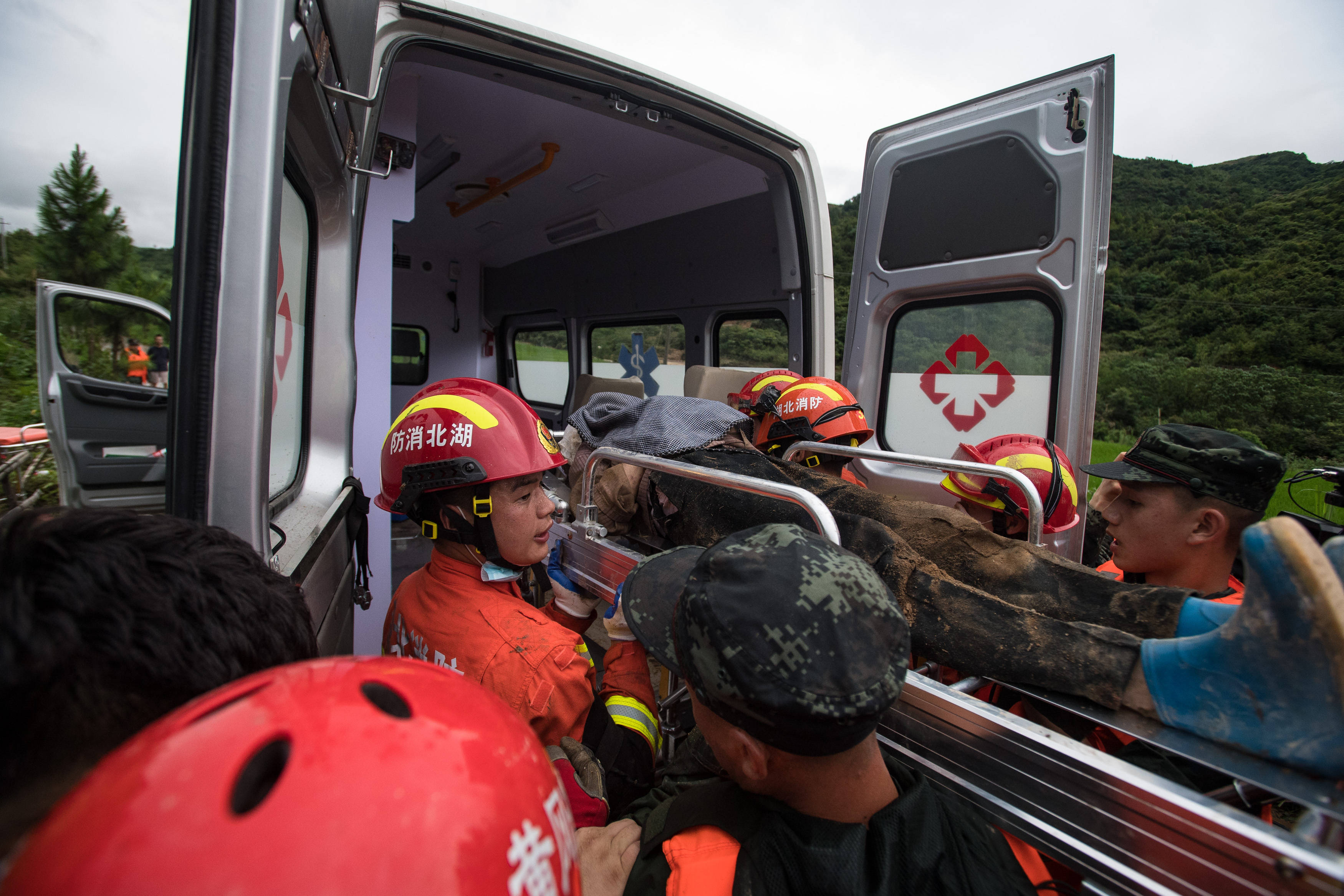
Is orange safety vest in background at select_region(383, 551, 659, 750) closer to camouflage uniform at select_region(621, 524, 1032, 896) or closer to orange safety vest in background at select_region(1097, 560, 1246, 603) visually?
camouflage uniform at select_region(621, 524, 1032, 896)

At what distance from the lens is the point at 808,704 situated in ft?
2.62

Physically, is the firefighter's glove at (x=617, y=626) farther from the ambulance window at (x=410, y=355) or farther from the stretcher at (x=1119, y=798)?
the ambulance window at (x=410, y=355)

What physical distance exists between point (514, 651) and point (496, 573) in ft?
0.96

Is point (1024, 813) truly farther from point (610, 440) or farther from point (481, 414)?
point (610, 440)

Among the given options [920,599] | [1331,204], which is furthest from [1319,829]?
[1331,204]

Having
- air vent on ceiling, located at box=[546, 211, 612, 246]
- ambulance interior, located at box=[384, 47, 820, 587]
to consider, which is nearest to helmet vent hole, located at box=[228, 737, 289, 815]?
ambulance interior, located at box=[384, 47, 820, 587]

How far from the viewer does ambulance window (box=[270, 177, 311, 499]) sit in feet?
5.69

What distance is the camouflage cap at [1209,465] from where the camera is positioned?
167 cm

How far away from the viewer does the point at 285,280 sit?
1770 mm

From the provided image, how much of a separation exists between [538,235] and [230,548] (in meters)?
6.27

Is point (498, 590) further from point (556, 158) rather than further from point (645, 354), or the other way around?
point (645, 354)

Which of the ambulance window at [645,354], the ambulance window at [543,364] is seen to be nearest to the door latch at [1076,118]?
the ambulance window at [645,354]

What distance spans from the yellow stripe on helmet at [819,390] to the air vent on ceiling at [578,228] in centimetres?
336

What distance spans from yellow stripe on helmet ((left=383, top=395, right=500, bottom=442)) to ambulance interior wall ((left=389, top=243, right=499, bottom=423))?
20.3ft
